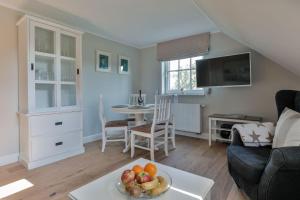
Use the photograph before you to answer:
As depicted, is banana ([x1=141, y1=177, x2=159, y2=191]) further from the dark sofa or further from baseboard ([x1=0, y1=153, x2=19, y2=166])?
baseboard ([x1=0, y1=153, x2=19, y2=166])

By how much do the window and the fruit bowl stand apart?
285 cm

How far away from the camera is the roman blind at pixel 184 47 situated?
3.46 meters

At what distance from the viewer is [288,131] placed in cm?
148

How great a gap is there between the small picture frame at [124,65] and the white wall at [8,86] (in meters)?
2.03

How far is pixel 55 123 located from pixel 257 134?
8.84 ft

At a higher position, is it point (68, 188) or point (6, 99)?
point (6, 99)

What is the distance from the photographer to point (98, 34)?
355 centimetres

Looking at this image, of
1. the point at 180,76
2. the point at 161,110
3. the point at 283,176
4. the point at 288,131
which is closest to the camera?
the point at 283,176

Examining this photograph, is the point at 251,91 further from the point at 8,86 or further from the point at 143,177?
the point at 8,86

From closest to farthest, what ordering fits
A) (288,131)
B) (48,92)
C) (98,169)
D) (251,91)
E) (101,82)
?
(288,131) < (98,169) < (48,92) < (251,91) < (101,82)

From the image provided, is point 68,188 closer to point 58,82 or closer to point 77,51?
point 58,82

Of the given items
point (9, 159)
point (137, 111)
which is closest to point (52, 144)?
point (9, 159)

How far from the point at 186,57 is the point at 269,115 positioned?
196cm

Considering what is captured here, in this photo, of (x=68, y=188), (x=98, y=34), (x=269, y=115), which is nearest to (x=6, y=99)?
(x=68, y=188)
